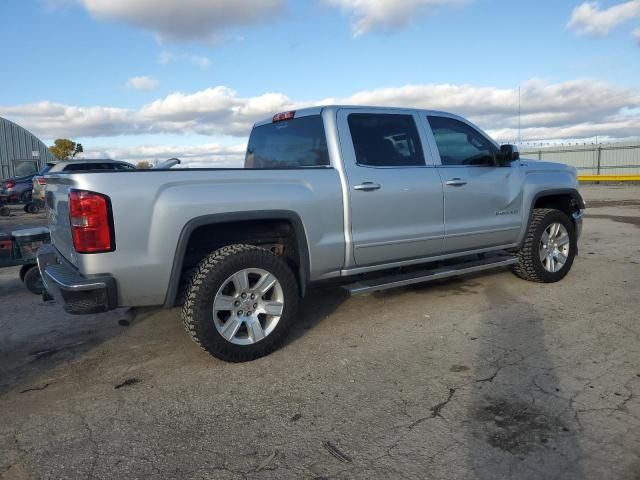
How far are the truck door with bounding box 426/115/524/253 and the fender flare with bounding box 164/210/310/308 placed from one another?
1.59 meters

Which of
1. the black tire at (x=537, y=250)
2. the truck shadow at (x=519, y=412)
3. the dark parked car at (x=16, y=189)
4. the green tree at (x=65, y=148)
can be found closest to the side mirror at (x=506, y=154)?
the black tire at (x=537, y=250)

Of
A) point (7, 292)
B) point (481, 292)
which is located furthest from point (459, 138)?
point (7, 292)

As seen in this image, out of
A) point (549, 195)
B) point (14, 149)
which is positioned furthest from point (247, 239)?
point (14, 149)

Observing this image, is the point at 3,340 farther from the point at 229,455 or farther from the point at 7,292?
the point at 229,455

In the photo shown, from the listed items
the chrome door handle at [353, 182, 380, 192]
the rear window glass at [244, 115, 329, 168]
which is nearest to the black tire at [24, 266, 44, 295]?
the rear window glass at [244, 115, 329, 168]

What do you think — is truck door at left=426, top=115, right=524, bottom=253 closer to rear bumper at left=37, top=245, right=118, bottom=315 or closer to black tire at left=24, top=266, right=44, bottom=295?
A: rear bumper at left=37, top=245, right=118, bottom=315

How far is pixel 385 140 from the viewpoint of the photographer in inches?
180

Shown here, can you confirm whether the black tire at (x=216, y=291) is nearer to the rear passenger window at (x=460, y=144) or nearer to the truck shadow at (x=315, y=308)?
the truck shadow at (x=315, y=308)

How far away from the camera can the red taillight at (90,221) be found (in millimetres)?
3182

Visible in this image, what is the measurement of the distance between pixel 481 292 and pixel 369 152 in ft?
7.07

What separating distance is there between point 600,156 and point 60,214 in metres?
37.3

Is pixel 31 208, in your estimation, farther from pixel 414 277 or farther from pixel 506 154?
pixel 506 154

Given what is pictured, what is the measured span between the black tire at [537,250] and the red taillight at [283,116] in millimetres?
2898

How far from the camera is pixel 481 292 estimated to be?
17.8 ft
